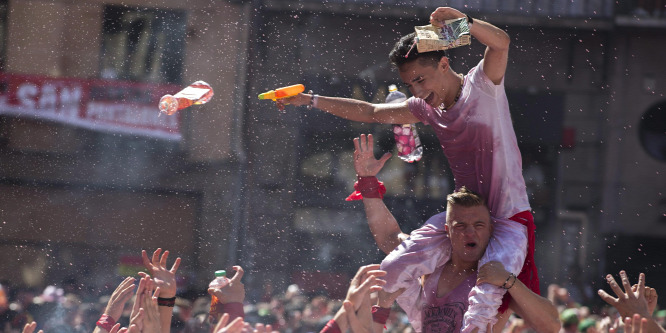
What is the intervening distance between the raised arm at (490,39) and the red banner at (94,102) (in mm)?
7998

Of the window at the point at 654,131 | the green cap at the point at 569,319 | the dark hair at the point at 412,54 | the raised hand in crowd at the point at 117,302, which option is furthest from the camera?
the window at the point at 654,131

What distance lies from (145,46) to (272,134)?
195 centimetres

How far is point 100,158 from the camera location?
37.0 feet

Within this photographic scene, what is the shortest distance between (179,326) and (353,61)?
4788 millimetres

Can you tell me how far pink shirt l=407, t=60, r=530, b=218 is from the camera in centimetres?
390

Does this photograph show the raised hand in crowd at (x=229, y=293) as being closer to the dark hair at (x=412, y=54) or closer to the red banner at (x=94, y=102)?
the dark hair at (x=412, y=54)

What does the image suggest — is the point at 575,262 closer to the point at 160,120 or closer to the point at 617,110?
the point at 617,110


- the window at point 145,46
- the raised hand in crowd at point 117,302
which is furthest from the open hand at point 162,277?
the window at point 145,46

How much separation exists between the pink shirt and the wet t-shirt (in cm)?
37

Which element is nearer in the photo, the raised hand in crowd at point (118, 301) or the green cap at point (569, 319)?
the raised hand in crowd at point (118, 301)

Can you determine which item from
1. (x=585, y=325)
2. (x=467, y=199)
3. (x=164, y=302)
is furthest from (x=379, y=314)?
(x=585, y=325)

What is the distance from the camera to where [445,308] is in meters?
3.98

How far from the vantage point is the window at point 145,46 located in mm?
11492

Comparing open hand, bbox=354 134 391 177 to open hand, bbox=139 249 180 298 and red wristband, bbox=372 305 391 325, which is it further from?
open hand, bbox=139 249 180 298
